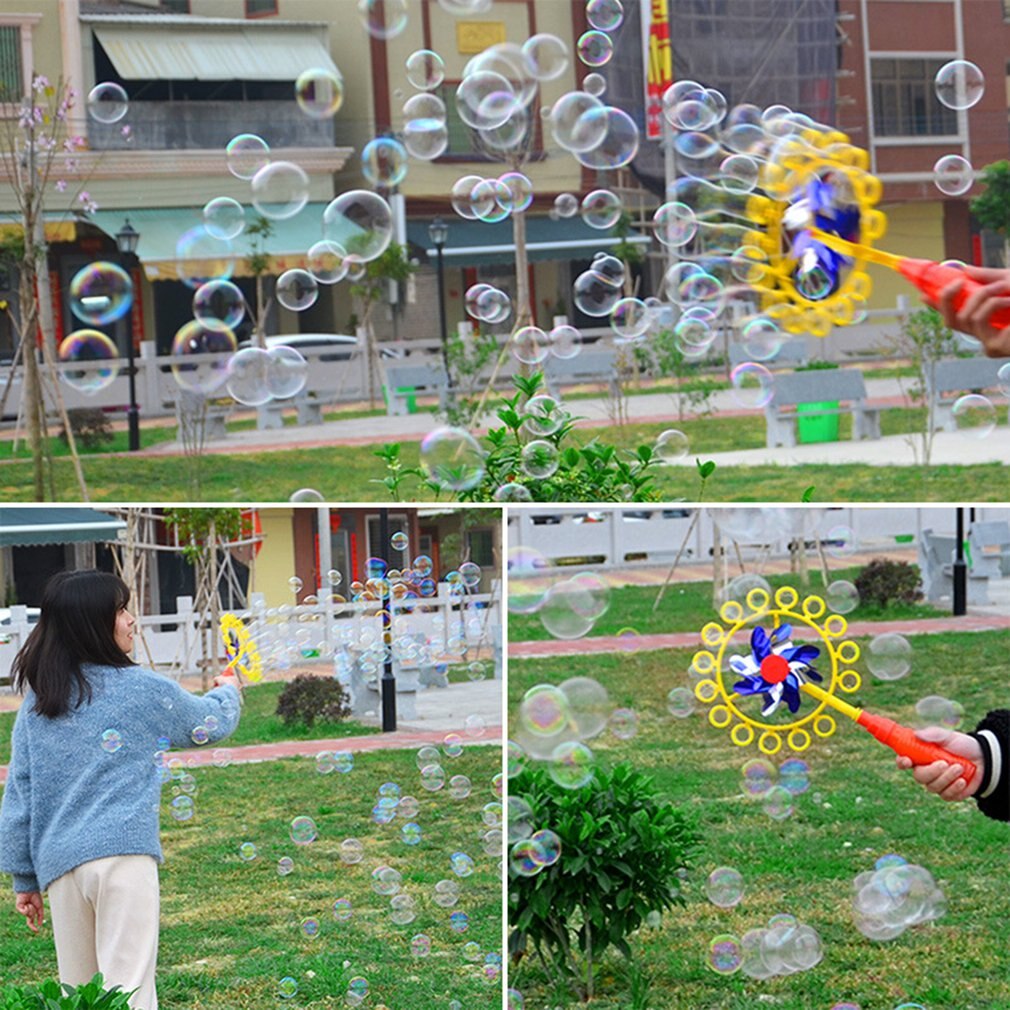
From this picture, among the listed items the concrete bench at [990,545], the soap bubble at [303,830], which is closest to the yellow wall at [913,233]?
the concrete bench at [990,545]

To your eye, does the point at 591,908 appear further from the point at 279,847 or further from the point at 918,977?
the point at 279,847

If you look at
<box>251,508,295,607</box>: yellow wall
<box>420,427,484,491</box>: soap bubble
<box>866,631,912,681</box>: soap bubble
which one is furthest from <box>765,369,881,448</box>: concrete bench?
<box>251,508,295,607</box>: yellow wall

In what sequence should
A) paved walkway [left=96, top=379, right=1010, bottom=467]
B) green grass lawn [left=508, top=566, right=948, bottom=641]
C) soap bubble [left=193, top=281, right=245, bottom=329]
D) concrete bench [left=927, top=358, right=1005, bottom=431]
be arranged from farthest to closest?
1. concrete bench [left=927, top=358, right=1005, bottom=431]
2. paved walkway [left=96, top=379, right=1010, bottom=467]
3. soap bubble [left=193, top=281, right=245, bottom=329]
4. green grass lawn [left=508, top=566, right=948, bottom=641]

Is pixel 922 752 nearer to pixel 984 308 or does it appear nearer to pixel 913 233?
pixel 984 308

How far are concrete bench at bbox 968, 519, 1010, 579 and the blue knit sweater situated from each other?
261 centimetres

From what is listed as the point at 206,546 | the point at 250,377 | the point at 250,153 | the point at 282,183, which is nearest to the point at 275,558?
the point at 206,546

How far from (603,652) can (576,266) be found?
17560mm

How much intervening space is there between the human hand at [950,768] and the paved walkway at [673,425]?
7639 millimetres

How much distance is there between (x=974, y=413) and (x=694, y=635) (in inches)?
154

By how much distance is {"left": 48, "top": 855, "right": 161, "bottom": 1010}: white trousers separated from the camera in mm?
3609

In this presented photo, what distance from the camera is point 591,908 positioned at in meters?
4.38

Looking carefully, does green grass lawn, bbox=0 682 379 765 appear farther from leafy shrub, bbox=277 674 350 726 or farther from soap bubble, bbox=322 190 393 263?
soap bubble, bbox=322 190 393 263

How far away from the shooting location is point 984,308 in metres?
2.82

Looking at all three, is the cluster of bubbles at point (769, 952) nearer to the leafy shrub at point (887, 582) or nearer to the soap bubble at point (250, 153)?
the leafy shrub at point (887, 582)
